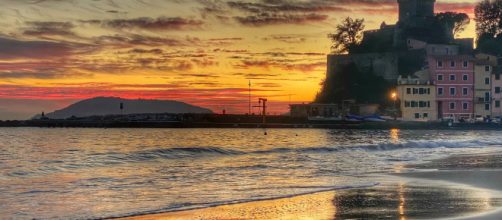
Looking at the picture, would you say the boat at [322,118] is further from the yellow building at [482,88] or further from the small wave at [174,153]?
the small wave at [174,153]

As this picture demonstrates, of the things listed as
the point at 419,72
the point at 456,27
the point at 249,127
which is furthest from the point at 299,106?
the point at 456,27

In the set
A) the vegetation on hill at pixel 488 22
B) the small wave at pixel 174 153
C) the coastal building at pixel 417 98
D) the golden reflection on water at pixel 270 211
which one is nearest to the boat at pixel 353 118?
the coastal building at pixel 417 98

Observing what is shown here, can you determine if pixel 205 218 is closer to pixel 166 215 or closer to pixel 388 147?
pixel 166 215

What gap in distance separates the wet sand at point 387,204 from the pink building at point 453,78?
93.8 m

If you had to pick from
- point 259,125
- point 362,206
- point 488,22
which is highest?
point 488,22

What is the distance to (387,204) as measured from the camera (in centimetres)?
1697

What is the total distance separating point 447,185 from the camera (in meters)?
21.8

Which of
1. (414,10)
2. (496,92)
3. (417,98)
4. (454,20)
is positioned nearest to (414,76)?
(417,98)

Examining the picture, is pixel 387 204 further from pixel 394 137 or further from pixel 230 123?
pixel 230 123

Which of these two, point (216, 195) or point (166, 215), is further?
point (216, 195)

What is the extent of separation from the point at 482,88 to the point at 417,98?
1188cm

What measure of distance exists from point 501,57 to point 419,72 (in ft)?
64.2

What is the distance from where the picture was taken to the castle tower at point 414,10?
409ft

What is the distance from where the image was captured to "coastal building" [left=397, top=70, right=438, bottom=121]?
369ft
